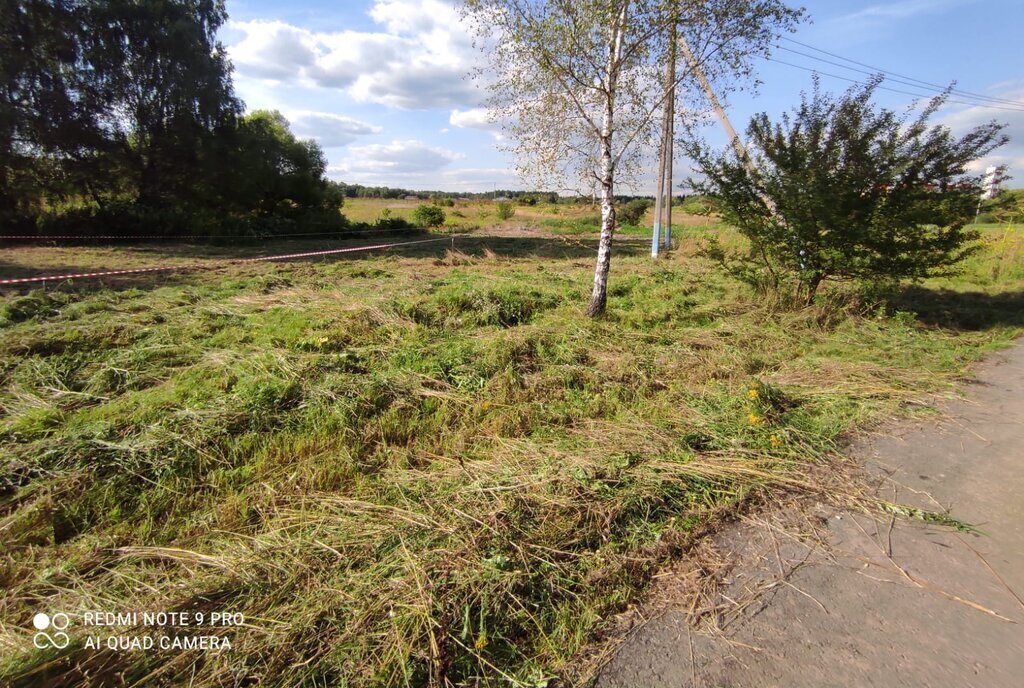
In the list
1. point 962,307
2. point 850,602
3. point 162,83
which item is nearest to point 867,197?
point 962,307

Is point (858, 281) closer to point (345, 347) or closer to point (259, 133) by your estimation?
point (345, 347)

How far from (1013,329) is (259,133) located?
26.8 meters

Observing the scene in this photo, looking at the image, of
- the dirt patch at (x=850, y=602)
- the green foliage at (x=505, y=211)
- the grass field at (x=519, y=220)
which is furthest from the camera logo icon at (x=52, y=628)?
the green foliage at (x=505, y=211)

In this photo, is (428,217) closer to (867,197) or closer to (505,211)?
(505,211)

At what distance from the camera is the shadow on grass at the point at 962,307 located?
8914 millimetres

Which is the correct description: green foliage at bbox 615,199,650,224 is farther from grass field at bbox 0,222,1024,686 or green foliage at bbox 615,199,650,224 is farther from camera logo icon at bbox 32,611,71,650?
camera logo icon at bbox 32,611,71,650

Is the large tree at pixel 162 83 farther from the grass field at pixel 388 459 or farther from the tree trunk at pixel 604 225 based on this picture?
the tree trunk at pixel 604 225

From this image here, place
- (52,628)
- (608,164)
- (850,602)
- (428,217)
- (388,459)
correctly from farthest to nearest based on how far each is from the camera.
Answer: (428,217), (608,164), (388,459), (850,602), (52,628)

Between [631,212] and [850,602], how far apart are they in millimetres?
37348

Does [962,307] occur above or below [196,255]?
below

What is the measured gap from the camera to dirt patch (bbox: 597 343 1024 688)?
2195 millimetres

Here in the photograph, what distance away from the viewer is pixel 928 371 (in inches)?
241

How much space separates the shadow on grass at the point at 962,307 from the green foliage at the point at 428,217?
23.4 meters

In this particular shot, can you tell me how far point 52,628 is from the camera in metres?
2.27
